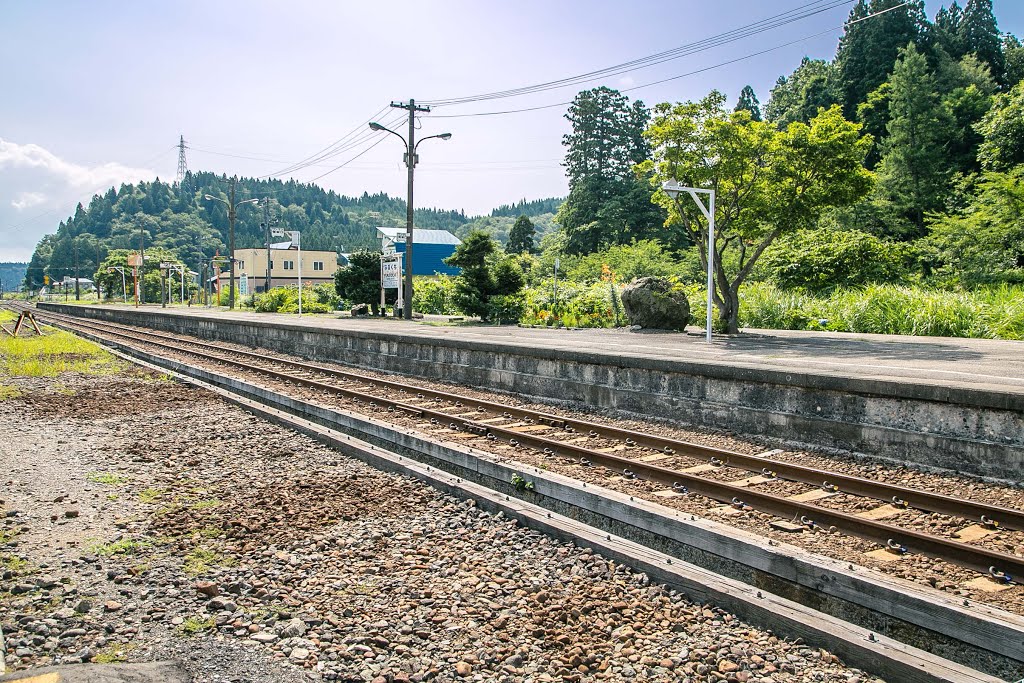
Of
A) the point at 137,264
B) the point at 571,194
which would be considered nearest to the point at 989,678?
the point at 571,194

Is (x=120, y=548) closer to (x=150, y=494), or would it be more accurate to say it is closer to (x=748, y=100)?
(x=150, y=494)

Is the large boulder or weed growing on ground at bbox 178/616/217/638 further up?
the large boulder

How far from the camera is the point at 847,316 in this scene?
21.2 meters

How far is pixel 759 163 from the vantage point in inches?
713

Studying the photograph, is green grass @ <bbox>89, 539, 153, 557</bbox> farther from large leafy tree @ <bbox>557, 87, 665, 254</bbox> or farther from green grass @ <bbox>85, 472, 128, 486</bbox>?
large leafy tree @ <bbox>557, 87, 665, 254</bbox>

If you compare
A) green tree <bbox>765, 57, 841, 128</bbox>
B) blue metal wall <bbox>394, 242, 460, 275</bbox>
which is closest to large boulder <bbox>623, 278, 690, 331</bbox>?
green tree <bbox>765, 57, 841, 128</bbox>

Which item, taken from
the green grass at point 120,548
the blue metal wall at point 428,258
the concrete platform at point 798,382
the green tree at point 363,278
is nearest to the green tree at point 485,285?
the green tree at point 363,278

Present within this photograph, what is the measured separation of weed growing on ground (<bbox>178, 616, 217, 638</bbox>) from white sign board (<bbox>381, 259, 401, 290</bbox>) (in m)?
28.2

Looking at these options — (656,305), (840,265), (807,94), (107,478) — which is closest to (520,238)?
(807,94)

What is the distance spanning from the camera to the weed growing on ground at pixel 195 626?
4.19 meters

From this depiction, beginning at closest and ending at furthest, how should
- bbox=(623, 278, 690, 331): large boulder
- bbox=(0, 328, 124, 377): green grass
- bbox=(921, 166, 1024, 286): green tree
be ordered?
bbox=(0, 328, 124, 377): green grass
bbox=(623, 278, 690, 331): large boulder
bbox=(921, 166, 1024, 286): green tree

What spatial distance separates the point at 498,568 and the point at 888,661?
98.8 inches

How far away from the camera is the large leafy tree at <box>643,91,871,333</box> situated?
1714 centimetres

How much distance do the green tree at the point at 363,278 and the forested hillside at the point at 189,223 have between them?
298ft
